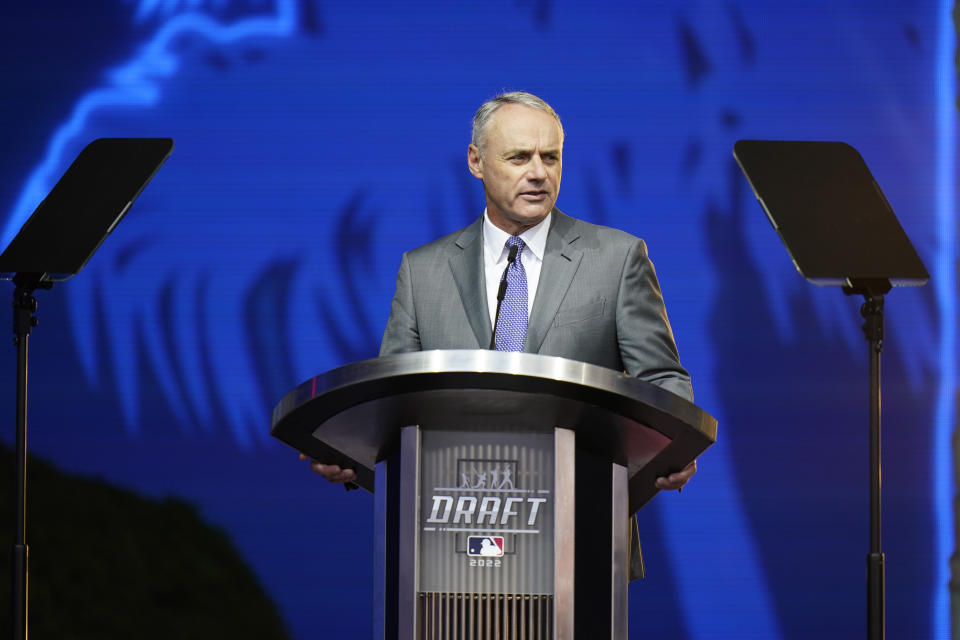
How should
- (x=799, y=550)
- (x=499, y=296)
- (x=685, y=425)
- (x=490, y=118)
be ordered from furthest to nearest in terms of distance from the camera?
(x=799, y=550) → (x=490, y=118) → (x=499, y=296) → (x=685, y=425)

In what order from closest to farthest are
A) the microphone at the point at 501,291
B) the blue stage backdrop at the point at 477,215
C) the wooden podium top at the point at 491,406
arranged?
the wooden podium top at the point at 491,406 → the microphone at the point at 501,291 → the blue stage backdrop at the point at 477,215

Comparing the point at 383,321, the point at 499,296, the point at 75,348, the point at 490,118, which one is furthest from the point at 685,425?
the point at 75,348

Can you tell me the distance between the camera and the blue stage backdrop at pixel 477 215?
11.2ft

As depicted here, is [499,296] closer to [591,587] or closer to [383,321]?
[591,587]

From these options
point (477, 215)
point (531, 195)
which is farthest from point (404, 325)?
point (477, 215)

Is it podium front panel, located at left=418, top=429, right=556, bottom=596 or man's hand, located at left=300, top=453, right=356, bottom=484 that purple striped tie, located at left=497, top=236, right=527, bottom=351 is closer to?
man's hand, located at left=300, top=453, right=356, bottom=484

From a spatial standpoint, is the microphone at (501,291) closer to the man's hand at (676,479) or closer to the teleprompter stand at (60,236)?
the man's hand at (676,479)

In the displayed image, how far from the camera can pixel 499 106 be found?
6.50 feet

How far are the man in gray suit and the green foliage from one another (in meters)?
1.86

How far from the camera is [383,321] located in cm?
346

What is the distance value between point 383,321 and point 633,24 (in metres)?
1.24

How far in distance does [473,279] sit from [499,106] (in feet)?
1.20

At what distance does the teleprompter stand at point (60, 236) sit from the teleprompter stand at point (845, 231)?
1363 millimetres

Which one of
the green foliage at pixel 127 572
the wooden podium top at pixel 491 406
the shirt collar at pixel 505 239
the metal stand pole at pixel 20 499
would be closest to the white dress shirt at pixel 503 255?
the shirt collar at pixel 505 239
